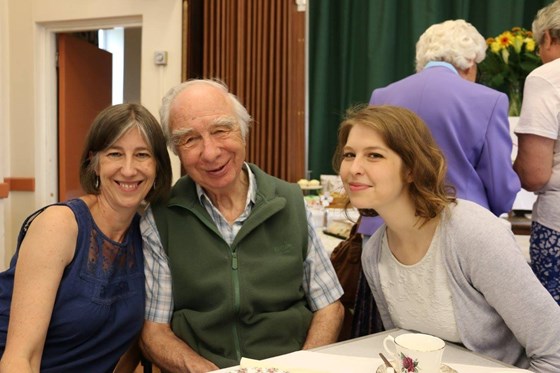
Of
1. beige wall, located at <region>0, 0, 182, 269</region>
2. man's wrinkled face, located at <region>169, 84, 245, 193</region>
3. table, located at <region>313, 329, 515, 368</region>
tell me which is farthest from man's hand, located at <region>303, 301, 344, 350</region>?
beige wall, located at <region>0, 0, 182, 269</region>

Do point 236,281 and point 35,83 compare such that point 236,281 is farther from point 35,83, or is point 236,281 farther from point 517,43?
point 35,83

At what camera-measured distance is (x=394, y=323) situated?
1396 millimetres

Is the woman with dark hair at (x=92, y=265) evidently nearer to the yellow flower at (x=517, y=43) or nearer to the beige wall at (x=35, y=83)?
the yellow flower at (x=517, y=43)

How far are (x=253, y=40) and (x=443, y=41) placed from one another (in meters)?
2.20

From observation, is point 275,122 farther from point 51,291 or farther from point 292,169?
point 51,291

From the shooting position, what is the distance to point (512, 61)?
2898 mm

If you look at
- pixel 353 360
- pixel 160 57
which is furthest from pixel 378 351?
pixel 160 57

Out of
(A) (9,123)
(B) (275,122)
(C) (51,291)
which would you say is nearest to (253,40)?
(B) (275,122)

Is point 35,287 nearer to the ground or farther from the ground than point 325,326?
farther from the ground

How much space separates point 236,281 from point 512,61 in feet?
7.26

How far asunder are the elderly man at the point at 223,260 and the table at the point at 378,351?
37cm

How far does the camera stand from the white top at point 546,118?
192cm

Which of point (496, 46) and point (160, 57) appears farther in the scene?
point (160, 57)

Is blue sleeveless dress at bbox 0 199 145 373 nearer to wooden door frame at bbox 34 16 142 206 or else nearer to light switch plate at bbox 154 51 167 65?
light switch plate at bbox 154 51 167 65
